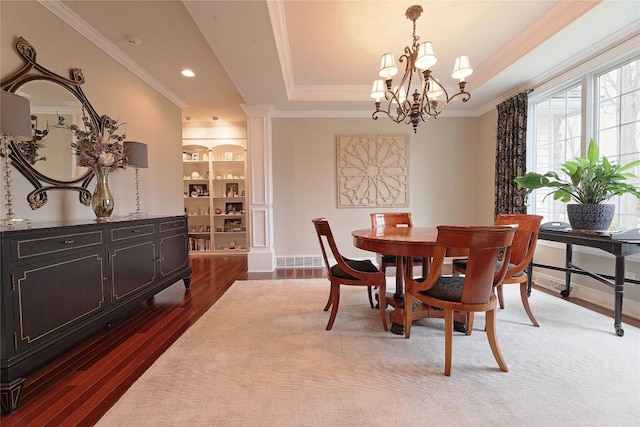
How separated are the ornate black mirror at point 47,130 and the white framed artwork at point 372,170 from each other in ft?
10.8

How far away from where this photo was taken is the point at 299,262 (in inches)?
184

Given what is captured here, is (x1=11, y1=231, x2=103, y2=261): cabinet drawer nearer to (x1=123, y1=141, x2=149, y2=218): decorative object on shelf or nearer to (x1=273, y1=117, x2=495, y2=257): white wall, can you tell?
(x1=123, y1=141, x2=149, y2=218): decorative object on shelf

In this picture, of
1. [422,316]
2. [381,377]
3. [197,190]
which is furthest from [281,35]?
[197,190]

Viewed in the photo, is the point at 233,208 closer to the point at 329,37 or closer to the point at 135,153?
the point at 135,153

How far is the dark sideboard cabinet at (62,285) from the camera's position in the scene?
1.44 meters

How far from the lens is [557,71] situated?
3.22m

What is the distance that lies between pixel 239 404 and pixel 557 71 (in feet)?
14.7

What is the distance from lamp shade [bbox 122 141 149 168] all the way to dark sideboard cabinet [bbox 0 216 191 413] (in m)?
0.75

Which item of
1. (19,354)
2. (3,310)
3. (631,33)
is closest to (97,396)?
(19,354)

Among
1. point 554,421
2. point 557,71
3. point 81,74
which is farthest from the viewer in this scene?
point 557,71

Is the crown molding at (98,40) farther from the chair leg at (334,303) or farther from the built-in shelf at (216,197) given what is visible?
the chair leg at (334,303)

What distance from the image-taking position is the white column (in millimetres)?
4375

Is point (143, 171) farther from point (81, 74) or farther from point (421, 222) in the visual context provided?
point (421, 222)

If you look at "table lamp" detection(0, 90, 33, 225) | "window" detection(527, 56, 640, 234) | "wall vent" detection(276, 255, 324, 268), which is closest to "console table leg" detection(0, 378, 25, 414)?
"table lamp" detection(0, 90, 33, 225)
